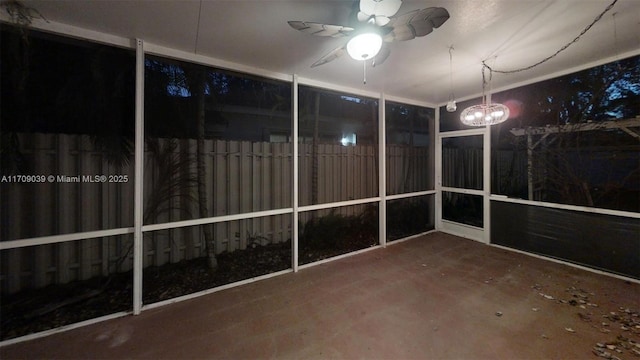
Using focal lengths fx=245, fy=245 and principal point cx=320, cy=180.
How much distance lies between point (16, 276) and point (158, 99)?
1905mm

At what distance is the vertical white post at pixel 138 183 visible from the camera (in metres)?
2.21

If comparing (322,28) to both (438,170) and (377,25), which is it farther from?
(438,170)

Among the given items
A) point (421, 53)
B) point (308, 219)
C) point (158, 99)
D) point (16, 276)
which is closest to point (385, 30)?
point (421, 53)

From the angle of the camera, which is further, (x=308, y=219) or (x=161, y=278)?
(x=308, y=219)

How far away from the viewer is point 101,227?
2.34 m

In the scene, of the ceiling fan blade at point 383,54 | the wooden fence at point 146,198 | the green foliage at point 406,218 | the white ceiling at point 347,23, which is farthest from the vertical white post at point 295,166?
the green foliage at point 406,218

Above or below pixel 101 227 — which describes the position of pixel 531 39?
above

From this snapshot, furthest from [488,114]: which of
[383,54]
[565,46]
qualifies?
[383,54]

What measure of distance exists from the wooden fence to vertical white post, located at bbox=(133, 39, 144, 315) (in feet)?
0.78

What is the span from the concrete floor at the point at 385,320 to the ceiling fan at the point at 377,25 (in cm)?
209

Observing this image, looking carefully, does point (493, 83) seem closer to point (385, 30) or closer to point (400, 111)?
point (400, 111)

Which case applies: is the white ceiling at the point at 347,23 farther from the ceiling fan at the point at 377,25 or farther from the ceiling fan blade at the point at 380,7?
the ceiling fan blade at the point at 380,7

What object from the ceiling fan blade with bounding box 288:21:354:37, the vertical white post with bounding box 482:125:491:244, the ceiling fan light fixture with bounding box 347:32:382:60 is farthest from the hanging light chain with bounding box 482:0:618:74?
the ceiling fan blade with bounding box 288:21:354:37

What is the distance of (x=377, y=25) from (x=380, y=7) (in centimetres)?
14
